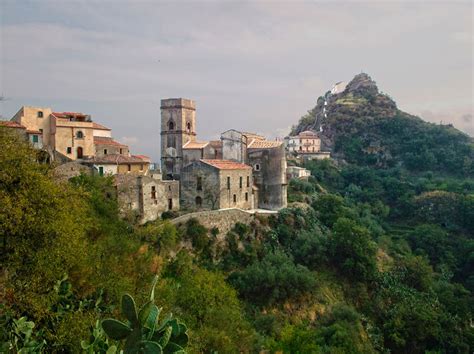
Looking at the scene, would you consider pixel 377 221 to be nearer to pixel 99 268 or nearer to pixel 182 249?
pixel 182 249

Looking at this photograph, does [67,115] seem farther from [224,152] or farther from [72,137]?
[224,152]

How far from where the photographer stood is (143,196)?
33281 millimetres

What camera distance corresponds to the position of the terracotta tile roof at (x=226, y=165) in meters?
37.5

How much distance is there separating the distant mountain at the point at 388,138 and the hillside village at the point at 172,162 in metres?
52.1

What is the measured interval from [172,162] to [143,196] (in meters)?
10.9

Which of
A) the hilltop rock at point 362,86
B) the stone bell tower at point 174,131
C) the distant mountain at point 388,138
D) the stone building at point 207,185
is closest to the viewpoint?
the stone building at point 207,185

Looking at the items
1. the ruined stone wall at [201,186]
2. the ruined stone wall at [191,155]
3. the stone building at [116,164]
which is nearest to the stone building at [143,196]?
the stone building at [116,164]

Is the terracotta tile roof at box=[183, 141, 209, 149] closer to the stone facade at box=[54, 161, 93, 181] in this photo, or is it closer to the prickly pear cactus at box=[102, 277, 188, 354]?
the stone facade at box=[54, 161, 93, 181]

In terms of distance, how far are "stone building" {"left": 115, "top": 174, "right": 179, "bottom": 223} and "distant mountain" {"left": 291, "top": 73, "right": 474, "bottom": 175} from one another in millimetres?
65464

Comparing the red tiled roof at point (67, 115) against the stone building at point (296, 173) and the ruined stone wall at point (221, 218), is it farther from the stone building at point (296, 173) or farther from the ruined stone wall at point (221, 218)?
the stone building at point (296, 173)

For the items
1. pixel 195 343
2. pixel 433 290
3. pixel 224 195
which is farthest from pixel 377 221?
pixel 195 343

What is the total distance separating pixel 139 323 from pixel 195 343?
40.9 ft

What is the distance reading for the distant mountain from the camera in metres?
90.4

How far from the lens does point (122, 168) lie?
36.9m
